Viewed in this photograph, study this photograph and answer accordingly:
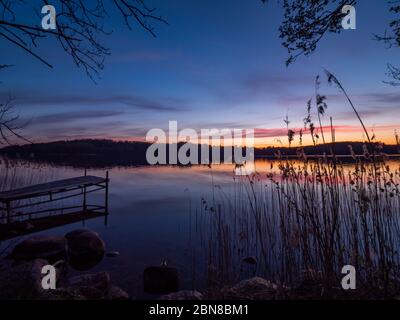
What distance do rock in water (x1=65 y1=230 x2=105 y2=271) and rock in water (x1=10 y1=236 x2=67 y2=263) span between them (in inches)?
11.4

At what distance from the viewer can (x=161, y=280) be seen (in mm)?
6879

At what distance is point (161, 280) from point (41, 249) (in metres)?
4.26

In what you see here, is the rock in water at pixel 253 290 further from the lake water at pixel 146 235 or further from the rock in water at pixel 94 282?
the rock in water at pixel 94 282

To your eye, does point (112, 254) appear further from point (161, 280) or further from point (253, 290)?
point (253, 290)

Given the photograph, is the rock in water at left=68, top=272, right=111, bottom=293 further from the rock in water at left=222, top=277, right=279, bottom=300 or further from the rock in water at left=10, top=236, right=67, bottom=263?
the rock in water at left=222, top=277, right=279, bottom=300

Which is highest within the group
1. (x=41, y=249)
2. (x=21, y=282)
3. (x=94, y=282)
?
(x=21, y=282)

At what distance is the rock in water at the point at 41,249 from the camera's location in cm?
849

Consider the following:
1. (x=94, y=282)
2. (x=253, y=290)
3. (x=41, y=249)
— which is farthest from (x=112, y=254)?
(x=253, y=290)

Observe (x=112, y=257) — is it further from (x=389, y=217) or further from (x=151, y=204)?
(x=151, y=204)

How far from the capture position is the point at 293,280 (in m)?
5.10
